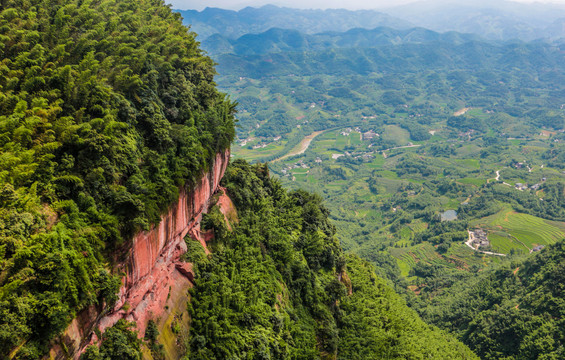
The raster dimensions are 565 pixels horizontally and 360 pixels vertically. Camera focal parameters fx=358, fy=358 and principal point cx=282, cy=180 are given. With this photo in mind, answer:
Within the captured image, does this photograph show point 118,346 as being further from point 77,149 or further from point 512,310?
point 512,310

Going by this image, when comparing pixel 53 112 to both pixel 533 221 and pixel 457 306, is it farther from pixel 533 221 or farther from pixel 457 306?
pixel 533 221

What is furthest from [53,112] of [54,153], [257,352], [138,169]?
[257,352]

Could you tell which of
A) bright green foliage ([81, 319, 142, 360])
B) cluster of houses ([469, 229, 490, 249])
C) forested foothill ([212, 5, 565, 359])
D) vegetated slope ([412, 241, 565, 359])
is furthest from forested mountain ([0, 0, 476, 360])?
cluster of houses ([469, 229, 490, 249])

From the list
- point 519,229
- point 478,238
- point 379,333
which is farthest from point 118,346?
point 519,229

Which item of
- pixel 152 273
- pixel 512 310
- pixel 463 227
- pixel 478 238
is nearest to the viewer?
pixel 152 273

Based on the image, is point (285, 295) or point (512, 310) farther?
point (512, 310)
